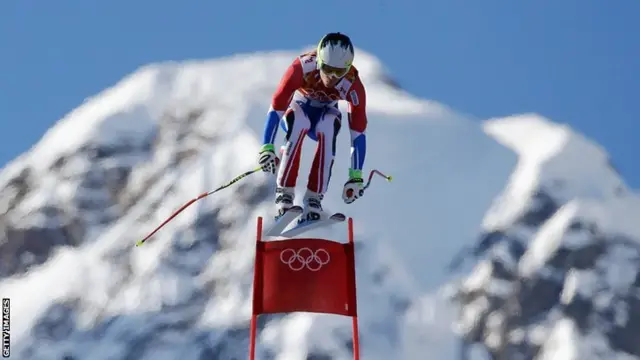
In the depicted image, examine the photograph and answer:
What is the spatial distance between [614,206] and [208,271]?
39347 millimetres

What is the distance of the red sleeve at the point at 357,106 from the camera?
79.4 ft

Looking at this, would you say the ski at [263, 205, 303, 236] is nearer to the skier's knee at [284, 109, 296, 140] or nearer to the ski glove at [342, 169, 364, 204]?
the ski glove at [342, 169, 364, 204]

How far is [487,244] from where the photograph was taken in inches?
5305

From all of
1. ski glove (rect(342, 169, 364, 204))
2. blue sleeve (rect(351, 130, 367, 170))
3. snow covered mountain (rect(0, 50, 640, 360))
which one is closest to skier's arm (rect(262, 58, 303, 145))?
blue sleeve (rect(351, 130, 367, 170))

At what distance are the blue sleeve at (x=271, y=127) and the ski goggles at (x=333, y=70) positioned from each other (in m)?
1.05

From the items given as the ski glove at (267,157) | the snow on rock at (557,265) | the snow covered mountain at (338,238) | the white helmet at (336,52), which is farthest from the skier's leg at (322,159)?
the snow on rock at (557,265)

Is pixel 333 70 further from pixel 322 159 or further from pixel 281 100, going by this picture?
pixel 322 159

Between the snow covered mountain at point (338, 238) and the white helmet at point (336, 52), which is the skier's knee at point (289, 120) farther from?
the snow covered mountain at point (338, 238)

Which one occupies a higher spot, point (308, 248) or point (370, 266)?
point (370, 266)

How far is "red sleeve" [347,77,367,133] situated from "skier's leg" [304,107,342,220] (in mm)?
→ 276

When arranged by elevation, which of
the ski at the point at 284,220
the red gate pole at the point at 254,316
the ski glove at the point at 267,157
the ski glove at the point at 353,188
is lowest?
the red gate pole at the point at 254,316

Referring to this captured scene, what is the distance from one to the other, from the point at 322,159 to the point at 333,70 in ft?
5.35

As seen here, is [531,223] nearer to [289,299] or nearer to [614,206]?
[614,206]

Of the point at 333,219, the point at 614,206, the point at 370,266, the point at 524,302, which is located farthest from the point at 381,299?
the point at 333,219
